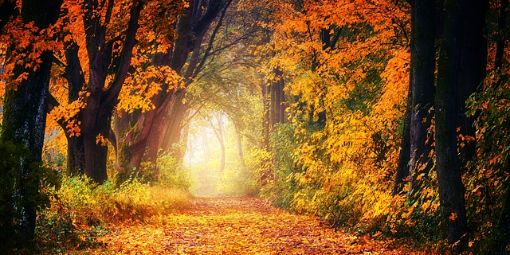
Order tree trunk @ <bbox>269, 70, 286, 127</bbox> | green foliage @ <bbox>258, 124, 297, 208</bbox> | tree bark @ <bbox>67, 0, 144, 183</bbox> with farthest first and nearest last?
tree trunk @ <bbox>269, 70, 286, 127</bbox>
green foliage @ <bbox>258, 124, 297, 208</bbox>
tree bark @ <bbox>67, 0, 144, 183</bbox>

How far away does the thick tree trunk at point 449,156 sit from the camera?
8.60m

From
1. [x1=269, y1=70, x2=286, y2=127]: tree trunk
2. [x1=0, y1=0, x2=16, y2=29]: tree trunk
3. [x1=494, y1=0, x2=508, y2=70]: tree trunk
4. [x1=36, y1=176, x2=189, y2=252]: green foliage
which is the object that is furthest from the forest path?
[x1=269, y1=70, x2=286, y2=127]: tree trunk

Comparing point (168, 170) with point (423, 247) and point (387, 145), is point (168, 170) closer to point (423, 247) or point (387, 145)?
point (387, 145)

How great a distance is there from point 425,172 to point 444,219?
287 cm

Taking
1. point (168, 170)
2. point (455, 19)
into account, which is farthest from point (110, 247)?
point (168, 170)

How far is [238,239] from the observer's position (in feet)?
40.7

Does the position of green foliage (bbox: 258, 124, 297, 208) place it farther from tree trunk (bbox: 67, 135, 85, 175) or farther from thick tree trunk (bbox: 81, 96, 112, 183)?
tree trunk (bbox: 67, 135, 85, 175)

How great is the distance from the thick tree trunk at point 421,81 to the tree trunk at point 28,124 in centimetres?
749

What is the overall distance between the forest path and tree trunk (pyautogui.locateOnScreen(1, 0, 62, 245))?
4.69 ft

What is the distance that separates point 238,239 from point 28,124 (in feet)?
17.8

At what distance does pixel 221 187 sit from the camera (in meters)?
49.8

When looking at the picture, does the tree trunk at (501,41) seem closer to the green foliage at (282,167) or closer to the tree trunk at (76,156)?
the green foliage at (282,167)

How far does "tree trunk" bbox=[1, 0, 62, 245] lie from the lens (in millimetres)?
8977

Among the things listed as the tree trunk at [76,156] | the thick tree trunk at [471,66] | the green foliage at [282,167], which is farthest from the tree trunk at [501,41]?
the tree trunk at [76,156]
